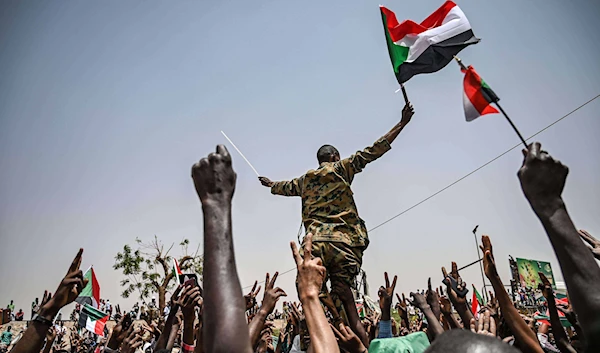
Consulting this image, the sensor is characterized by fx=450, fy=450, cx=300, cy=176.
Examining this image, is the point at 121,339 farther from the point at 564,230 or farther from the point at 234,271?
the point at 564,230

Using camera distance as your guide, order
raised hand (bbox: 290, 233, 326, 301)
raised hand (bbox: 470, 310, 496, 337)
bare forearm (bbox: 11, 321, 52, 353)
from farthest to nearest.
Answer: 1. raised hand (bbox: 470, 310, 496, 337)
2. bare forearm (bbox: 11, 321, 52, 353)
3. raised hand (bbox: 290, 233, 326, 301)

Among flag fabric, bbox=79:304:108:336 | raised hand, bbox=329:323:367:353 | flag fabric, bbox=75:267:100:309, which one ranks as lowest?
raised hand, bbox=329:323:367:353

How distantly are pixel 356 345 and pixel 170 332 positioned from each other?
275 centimetres

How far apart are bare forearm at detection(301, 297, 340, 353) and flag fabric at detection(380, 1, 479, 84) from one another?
3.58 m

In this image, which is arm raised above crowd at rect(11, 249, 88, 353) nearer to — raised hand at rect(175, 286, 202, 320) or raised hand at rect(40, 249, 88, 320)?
raised hand at rect(40, 249, 88, 320)

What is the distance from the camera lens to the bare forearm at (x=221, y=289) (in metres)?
1.58

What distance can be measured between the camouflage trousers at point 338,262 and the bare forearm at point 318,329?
254cm

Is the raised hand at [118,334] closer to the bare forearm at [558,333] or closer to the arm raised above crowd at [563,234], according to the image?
the bare forearm at [558,333]

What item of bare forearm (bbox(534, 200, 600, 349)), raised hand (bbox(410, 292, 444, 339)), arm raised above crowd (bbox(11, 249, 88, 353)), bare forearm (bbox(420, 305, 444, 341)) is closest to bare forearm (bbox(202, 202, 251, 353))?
bare forearm (bbox(534, 200, 600, 349))

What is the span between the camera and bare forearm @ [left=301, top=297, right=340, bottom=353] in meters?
2.09

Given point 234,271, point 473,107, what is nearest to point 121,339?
point 234,271

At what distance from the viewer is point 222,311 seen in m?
1.62

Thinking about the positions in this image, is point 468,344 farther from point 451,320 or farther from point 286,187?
point 286,187

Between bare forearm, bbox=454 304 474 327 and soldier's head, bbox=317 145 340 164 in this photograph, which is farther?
soldier's head, bbox=317 145 340 164
